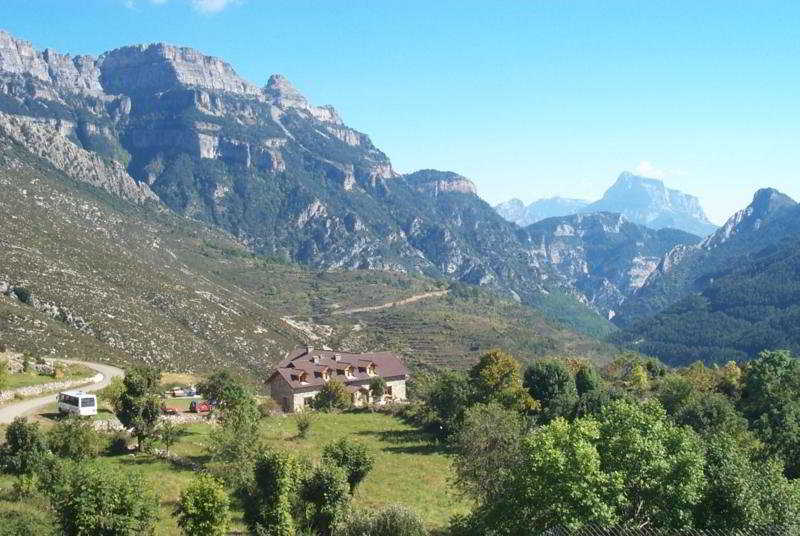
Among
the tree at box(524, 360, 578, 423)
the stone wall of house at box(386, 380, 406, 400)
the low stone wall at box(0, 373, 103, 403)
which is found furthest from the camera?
the stone wall of house at box(386, 380, 406, 400)

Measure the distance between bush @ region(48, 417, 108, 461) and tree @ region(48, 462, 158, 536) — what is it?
9415mm

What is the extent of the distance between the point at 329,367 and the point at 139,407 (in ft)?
118

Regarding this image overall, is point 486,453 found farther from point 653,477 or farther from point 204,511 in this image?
point 204,511

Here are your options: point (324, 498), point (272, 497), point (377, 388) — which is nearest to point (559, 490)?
point (324, 498)

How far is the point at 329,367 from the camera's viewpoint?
2958 inches

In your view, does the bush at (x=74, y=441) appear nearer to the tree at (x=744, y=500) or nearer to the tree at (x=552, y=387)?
the tree at (x=744, y=500)

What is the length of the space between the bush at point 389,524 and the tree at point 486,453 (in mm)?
6305

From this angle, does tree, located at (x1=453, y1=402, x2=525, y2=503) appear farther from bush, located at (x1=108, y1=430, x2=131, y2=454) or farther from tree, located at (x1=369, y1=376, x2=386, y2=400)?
tree, located at (x1=369, y1=376, x2=386, y2=400)

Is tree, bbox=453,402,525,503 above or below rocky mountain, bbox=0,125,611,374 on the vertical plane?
below

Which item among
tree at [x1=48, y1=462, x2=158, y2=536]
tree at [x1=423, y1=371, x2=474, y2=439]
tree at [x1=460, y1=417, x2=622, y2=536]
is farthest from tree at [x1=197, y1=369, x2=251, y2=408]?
tree at [x1=460, y1=417, x2=622, y2=536]

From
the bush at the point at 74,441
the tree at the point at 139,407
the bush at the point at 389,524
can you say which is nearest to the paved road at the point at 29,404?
the tree at the point at 139,407

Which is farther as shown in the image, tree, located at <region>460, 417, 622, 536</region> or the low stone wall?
the low stone wall

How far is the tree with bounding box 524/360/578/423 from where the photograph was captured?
60.2 metres

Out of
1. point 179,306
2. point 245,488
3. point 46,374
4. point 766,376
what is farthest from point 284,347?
point 245,488
